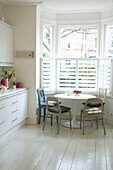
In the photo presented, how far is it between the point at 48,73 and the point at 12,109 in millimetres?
1890

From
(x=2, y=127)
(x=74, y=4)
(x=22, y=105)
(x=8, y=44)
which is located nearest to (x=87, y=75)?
(x=74, y=4)

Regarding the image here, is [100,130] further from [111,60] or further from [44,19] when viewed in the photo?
[44,19]

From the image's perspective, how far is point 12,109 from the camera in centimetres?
459

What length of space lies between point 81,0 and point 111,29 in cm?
122

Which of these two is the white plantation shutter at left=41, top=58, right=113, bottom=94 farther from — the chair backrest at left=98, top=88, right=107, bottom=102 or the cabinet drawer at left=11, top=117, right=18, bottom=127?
A: the cabinet drawer at left=11, top=117, right=18, bottom=127

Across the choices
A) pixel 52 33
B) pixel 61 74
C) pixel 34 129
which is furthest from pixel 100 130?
pixel 52 33

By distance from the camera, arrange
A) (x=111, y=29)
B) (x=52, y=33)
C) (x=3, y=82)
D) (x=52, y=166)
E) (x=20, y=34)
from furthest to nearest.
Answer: (x=52, y=33) → (x=111, y=29) → (x=20, y=34) → (x=3, y=82) → (x=52, y=166)

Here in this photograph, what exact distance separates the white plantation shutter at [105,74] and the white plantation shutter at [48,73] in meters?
1.26

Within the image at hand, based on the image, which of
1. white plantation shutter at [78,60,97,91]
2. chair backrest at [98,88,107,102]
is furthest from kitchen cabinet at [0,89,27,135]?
chair backrest at [98,88,107,102]

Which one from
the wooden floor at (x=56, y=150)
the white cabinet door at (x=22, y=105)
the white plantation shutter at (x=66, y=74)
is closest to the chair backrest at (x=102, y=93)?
the white plantation shutter at (x=66, y=74)

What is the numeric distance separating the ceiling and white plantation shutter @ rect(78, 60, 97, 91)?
1399 millimetres

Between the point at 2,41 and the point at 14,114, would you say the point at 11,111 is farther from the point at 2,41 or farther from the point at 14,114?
the point at 2,41

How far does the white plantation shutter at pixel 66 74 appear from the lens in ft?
20.3

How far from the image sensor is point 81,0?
5180mm
